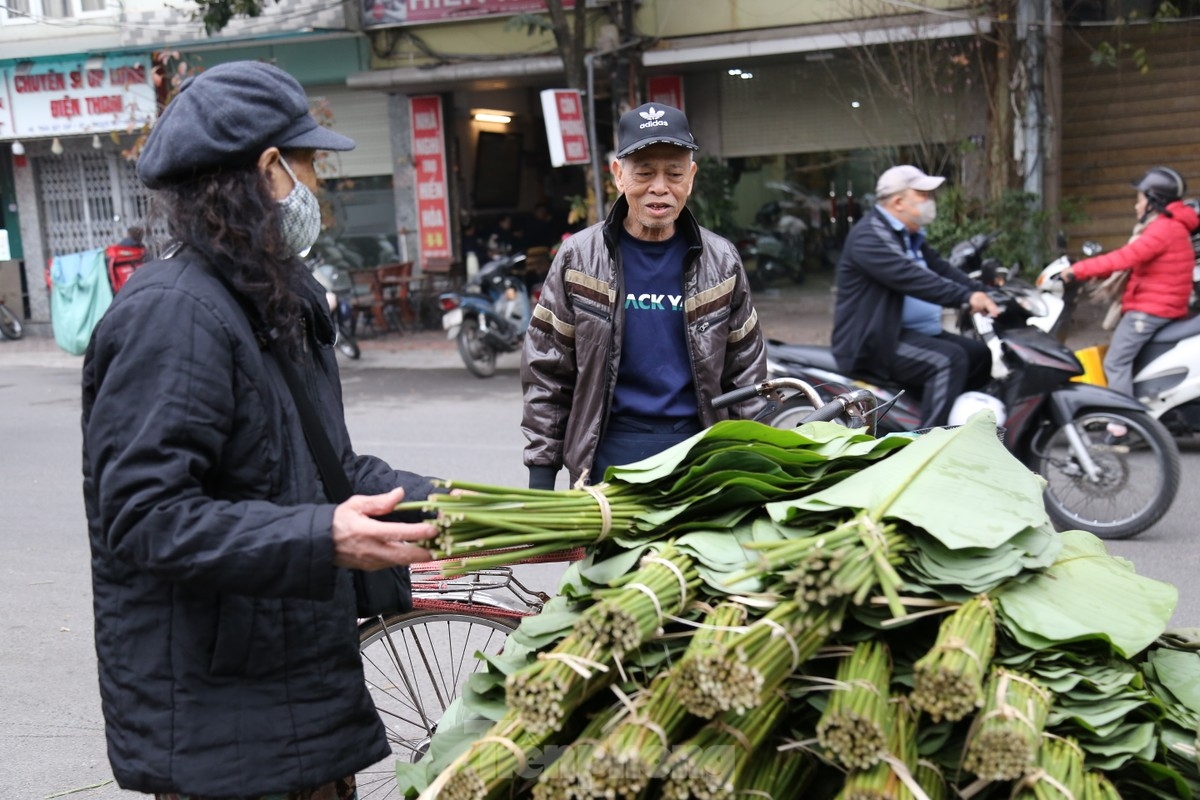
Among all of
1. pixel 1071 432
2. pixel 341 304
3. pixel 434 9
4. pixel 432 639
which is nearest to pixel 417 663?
pixel 432 639

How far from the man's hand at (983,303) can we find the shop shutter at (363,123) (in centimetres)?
1251

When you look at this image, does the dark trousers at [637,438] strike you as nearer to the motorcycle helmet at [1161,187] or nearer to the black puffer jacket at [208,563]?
the black puffer jacket at [208,563]

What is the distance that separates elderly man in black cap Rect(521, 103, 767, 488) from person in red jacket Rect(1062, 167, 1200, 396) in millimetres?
5096

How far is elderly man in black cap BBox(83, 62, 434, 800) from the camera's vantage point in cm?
193

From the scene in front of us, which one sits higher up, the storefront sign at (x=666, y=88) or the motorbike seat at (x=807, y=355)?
the storefront sign at (x=666, y=88)

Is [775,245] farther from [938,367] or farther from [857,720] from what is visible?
[857,720]

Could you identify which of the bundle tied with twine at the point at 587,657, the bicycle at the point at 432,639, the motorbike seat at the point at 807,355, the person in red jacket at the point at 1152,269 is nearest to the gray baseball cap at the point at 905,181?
the motorbike seat at the point at 807,355

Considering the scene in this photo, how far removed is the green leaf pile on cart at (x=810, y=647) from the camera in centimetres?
171

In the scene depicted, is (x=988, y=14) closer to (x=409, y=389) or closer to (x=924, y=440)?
(x=409, y=389)

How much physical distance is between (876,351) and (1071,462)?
113 centimetres

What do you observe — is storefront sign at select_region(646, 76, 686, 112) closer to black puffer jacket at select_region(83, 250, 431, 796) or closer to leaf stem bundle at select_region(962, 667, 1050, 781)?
black puffer jacket at select_region(83, 250, 431, 796)

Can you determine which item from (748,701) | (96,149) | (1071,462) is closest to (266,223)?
(748,701)

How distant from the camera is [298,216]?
7.08 ft

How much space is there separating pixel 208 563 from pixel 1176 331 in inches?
285
